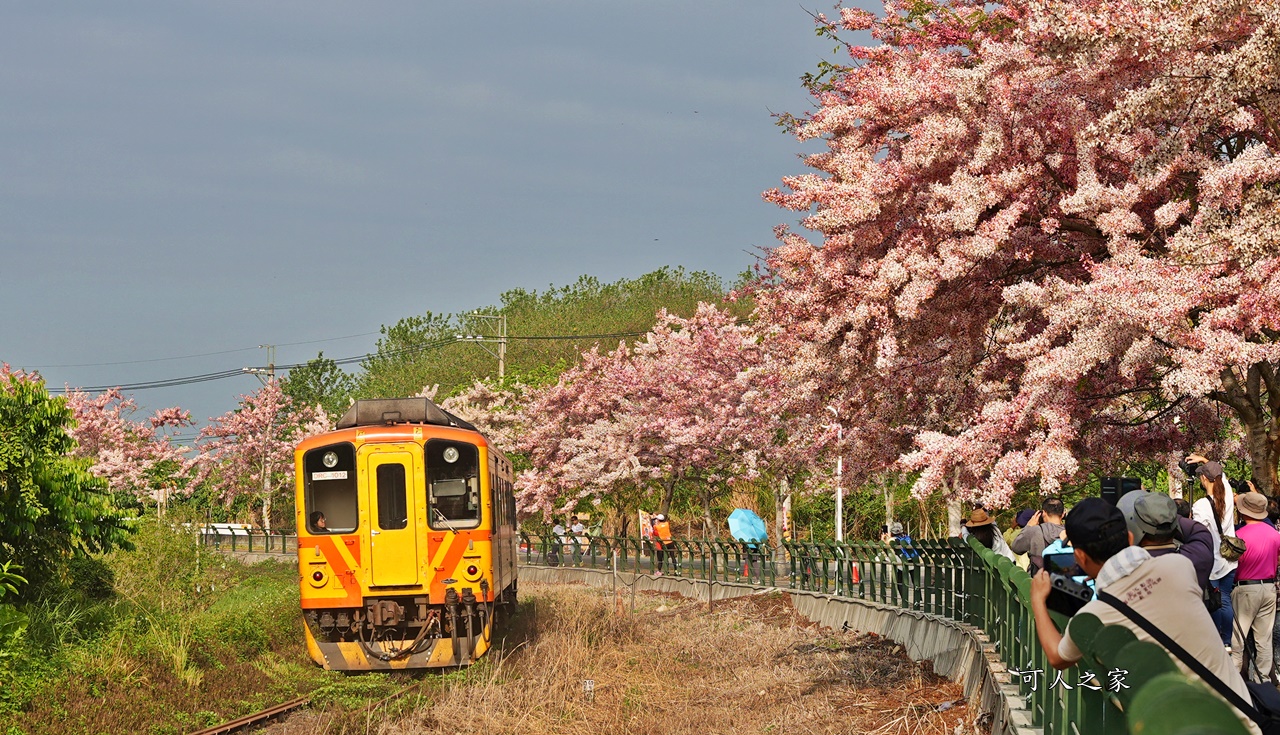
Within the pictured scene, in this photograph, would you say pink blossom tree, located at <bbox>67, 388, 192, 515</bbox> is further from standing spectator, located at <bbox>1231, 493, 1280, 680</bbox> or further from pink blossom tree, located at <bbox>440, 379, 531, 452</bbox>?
standing spectator, located at <bbox>1231, 493, 1280, 680</bbox>

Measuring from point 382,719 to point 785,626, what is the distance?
9514mm

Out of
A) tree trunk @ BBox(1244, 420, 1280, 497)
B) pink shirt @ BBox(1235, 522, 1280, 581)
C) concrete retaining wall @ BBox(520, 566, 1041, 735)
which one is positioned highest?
tree trunk @ BBox(1244, 420, 1280, 497)

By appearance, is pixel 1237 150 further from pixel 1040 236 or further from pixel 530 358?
pixel 530 358

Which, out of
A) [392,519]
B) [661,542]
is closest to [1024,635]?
[392,519]

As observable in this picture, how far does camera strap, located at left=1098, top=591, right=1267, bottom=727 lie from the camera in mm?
3351

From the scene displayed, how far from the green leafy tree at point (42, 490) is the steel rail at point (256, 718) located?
3325 mm

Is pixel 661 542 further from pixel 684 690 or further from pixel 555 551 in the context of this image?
pixel 684 690

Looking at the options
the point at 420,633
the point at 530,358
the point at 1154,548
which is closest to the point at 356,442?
the point at 420,633

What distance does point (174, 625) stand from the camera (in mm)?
17453

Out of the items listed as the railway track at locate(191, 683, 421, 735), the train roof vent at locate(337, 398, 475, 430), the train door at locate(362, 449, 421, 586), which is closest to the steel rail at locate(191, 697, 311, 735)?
the railway track at locate(191, 683, 421, 735)

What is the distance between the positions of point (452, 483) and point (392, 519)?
33.1 inches

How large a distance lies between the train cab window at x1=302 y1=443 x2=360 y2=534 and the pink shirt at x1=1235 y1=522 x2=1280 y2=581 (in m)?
10.3

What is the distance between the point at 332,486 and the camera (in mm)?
16656

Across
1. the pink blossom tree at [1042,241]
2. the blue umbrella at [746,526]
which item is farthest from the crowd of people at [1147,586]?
the blue umbrella at [746,526]
